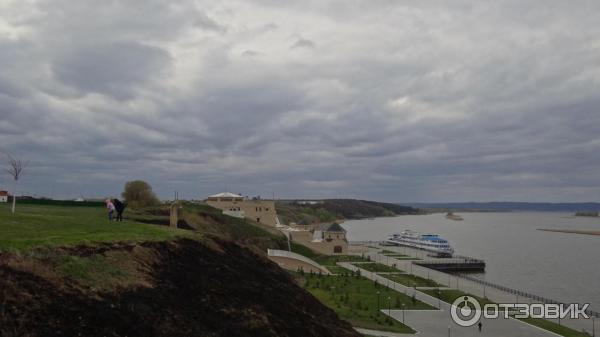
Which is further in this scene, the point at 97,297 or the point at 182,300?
the point at 182,300

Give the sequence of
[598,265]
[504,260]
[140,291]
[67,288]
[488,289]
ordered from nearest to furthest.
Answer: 1. [67,288]
2. [140,291]
3. [488,289]
4. [598,265]
5. [504,260]

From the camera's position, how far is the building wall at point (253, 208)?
9375 cm

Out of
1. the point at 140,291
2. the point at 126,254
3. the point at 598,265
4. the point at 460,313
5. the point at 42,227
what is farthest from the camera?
the point at 598,265

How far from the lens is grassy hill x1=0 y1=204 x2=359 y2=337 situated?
12.1 m

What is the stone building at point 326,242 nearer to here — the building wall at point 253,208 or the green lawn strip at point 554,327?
the building wall at point 253,208

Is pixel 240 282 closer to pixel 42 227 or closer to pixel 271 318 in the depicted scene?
pixel 271 318

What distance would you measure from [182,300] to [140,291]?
4.71 feet

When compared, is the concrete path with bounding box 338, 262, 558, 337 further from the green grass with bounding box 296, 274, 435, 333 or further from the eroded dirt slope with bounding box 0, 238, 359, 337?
the eroded dirt slope with bounding box 0, 238, 359, 337

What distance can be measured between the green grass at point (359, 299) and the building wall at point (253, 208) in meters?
43.8

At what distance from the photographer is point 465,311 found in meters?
37.4

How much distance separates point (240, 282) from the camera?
2166 centimetres

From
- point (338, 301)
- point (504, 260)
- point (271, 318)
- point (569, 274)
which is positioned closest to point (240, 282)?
point (271, 318)

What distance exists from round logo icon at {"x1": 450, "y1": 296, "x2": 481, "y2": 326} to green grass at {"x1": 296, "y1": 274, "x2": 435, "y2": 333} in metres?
2.27

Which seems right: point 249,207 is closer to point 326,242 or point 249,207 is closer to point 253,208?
point 253,208
